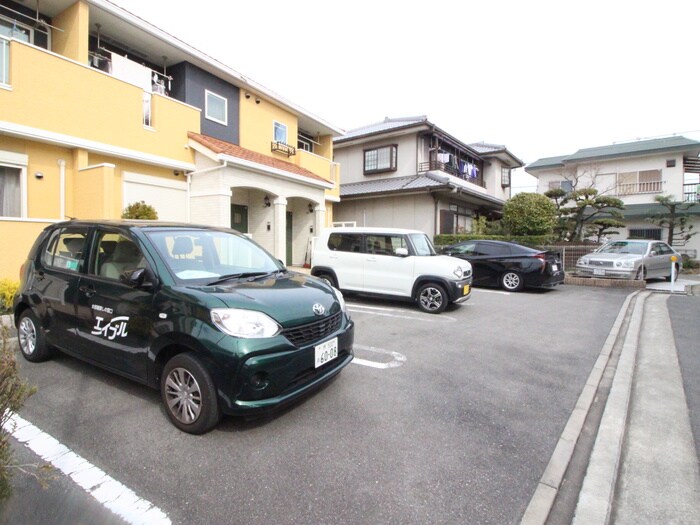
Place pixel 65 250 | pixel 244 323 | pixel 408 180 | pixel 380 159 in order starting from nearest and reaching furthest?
pixel 244 323, pixel 65 250, pixel 408 180, pixel 380 159

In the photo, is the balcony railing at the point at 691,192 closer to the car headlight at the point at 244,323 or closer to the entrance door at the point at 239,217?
the entrance door at the point at 239,217

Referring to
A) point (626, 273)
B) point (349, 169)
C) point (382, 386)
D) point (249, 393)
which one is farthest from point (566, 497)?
point (349, 169)

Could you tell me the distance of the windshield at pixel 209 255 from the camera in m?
3.21

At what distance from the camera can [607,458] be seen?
258 centimetres

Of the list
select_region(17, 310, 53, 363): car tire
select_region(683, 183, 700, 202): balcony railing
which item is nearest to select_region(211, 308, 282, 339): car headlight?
select_region(17, 310, 53, 363): car tire

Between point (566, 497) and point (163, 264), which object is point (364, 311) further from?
point (566, 497)

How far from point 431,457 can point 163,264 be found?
2.54m

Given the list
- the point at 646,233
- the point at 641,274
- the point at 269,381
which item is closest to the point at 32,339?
the point at 269,381

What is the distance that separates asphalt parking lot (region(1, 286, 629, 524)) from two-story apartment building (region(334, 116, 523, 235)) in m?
12.5

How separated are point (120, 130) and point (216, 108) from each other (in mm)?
3500

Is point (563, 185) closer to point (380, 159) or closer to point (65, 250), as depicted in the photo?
point (380, 159)

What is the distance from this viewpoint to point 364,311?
713 centimetres

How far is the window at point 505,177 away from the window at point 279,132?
Answer: 15.8 m

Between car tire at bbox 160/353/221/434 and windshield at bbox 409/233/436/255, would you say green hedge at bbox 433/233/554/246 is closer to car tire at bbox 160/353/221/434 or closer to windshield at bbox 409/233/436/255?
windshield at bbox 409/233/436/255
